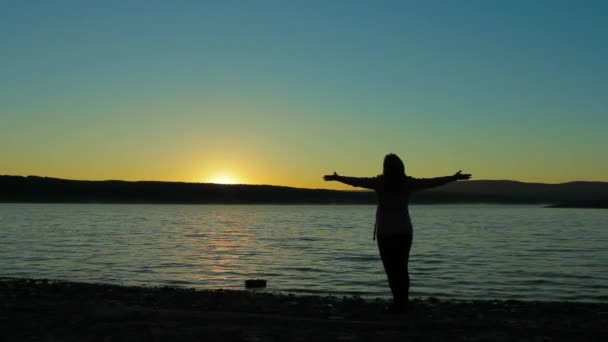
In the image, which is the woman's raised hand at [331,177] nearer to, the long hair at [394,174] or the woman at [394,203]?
the woman at [394,203]

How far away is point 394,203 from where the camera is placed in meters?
10.7

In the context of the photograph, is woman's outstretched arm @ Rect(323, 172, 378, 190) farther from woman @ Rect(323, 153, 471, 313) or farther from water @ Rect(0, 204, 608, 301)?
water @ Rect(0, 204, 608, 301)

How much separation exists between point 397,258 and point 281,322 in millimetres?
2174

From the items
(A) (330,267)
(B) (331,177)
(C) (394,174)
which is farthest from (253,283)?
(C) (394,174)

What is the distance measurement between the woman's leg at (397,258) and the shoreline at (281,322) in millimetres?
529

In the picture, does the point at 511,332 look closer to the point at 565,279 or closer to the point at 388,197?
the point at 388,197

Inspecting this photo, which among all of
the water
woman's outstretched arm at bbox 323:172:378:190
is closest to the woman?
woman's outstretched arm at bbox 323:172:378:190

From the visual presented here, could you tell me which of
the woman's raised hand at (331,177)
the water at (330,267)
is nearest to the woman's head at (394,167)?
the woman's raised hand at (331,177)

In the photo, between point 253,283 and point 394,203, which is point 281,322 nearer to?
point 394,203

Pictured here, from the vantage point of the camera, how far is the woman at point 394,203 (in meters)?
10.6

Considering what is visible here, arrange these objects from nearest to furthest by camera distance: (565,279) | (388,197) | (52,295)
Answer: (388,197) < (52,295) < (565,279)

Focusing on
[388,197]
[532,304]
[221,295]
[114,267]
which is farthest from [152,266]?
[388,197]

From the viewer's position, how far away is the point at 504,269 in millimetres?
26781

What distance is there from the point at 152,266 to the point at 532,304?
16523 millimetres
